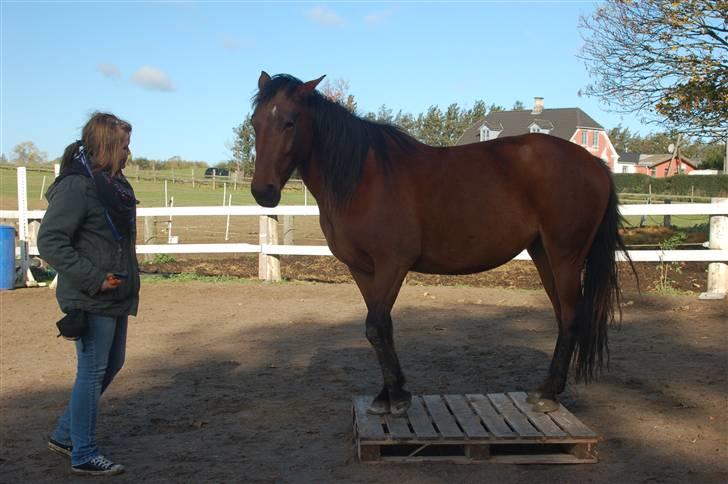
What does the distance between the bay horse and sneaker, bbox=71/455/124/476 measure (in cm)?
158

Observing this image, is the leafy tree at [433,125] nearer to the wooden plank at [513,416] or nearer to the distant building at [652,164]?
the distant building at [652,164]

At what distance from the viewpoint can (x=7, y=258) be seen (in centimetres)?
1063

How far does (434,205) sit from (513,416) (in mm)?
1465

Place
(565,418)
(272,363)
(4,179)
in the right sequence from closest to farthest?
(565,418), (272,363), (4,179)

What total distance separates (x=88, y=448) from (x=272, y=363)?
8.73 ft

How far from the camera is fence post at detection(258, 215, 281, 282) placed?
37.2 ft

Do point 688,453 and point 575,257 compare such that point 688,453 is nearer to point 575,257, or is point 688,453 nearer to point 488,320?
point 575,257

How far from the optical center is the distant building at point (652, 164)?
8550 cm

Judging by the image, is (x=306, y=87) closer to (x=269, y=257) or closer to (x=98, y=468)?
(x=98, y=468)

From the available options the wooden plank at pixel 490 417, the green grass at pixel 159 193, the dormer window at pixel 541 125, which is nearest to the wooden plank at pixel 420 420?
the wooden plank at pixel 490 417

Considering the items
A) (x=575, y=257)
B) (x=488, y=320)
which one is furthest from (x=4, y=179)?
(x=575, y=257)

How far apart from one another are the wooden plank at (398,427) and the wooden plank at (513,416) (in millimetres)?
651

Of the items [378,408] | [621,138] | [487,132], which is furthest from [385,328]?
[621,138]

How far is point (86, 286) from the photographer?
3.58 metres
